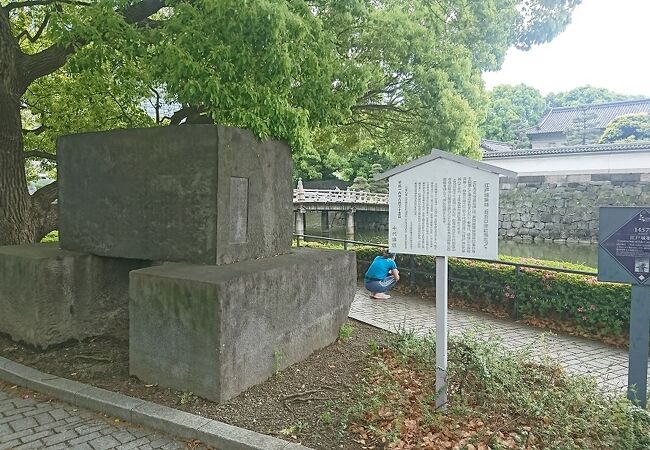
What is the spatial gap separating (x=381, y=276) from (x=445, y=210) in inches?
234

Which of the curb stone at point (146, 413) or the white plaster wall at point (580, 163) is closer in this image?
the curb stone at point (146, 413)

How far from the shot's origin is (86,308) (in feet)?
19.3

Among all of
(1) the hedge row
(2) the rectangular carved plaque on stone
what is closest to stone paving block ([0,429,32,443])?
(2) the rectangular carved plaque on stone

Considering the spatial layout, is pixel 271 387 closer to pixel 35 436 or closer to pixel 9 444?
pixel 35 436

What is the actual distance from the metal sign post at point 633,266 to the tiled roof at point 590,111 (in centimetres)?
→ 4653

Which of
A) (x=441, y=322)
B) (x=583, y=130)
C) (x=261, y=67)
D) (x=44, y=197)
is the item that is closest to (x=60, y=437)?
(x=441, y=322)

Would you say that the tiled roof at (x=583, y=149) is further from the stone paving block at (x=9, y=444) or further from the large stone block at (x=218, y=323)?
the stone paving block at (x=9, y=444)

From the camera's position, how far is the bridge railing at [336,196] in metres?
34.5

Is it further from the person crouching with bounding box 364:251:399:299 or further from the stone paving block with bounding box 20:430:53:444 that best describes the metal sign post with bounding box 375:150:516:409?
the person crouching with bounding box 364:251:399:299

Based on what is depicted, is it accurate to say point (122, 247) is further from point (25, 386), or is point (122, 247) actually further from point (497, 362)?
point (497, 362)

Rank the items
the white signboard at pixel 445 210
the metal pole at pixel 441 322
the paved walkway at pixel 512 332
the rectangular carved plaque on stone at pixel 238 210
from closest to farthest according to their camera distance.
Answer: the white signboard at pixel 445 210 < the metal pole at pixel 441 322 < the rectangular carved plaque on stone at pixel 238 210 < the paved walkway at pixel 512 332

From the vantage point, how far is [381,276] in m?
9.88

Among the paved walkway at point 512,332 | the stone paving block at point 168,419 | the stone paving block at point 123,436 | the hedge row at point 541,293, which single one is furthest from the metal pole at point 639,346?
the stone paving block at point 123,436

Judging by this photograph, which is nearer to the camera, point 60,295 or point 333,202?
point 60,295
